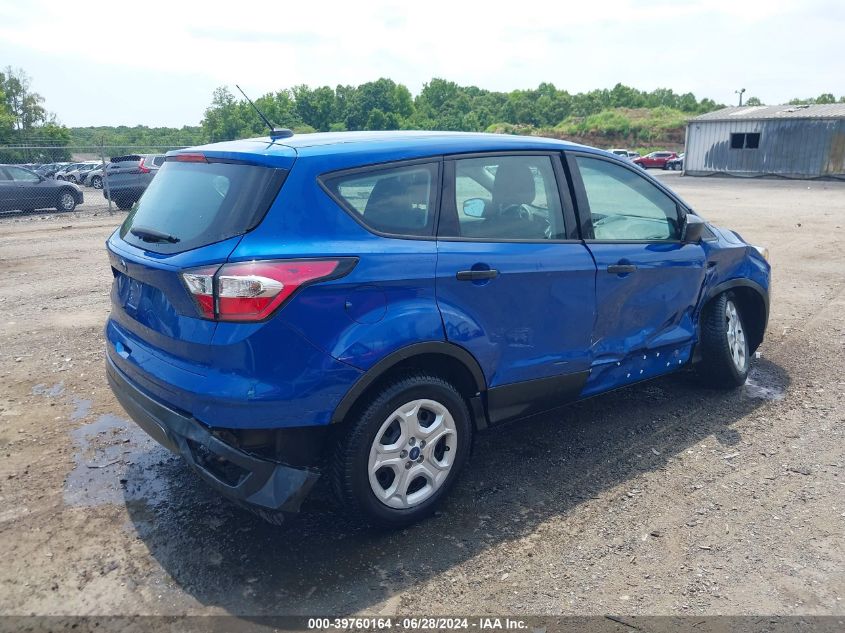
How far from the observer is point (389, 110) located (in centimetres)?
8919

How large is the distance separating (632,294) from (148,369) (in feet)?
8.96

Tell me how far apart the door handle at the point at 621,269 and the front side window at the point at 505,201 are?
0.38m

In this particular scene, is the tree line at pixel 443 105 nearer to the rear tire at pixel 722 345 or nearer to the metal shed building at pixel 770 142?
the metal shed building at pixel 770 142

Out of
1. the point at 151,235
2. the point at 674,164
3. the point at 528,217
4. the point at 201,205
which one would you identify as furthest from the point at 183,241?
the point at 674,164

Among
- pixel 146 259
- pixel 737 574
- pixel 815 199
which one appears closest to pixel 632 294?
pixel 737 574

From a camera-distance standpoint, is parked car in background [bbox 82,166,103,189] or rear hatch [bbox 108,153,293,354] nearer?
rear hatch [bbox 108,153,293,354]

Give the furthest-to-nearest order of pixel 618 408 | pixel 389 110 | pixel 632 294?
pixel 389 110 → pixel 618 408 → pixel 632 294

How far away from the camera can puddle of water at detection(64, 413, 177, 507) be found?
3.65 metres

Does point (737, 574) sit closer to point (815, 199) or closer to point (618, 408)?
point (618, 408)

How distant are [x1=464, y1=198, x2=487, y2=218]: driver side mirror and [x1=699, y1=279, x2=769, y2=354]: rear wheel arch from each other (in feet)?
7.73

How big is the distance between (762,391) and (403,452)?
3234mm

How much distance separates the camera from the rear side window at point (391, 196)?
308cm

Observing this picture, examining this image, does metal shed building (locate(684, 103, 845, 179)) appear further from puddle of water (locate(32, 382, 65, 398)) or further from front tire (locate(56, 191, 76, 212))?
puddle of water (locate(32, 382, 65, 398))

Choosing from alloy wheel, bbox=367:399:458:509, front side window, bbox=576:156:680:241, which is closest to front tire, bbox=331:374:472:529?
alloy wheel, bbox=367:399:458:509
